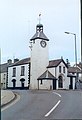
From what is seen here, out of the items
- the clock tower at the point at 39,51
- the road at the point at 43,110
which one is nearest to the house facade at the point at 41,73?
the clock tower at the point at 39,51

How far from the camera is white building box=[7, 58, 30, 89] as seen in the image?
39.1m

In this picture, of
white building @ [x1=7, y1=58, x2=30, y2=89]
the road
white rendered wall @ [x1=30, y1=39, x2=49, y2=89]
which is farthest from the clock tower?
the road

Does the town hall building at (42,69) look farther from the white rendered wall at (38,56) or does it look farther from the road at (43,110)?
the road at (43,110)

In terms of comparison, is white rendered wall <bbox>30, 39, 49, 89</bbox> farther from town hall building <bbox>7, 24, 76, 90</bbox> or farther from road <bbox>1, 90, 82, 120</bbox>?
road <bbox>1, 90, 82, 120</bbox>

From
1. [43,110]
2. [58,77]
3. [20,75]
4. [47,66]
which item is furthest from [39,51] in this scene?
[43,110]

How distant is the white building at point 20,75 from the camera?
3909cm

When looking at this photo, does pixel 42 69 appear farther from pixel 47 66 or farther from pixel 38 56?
pixel 38 56

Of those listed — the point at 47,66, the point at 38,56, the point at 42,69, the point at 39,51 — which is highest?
the point at 39,51

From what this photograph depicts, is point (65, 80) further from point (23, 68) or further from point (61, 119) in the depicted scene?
point (61, 119)

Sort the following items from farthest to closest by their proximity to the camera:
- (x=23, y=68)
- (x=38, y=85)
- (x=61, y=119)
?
1. (x=23, y=68)
2. (x=38, y=85)
3. (x=61, y=119)

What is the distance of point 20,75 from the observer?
42.1m

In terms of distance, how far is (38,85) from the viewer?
1120 inches

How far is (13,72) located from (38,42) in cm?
709

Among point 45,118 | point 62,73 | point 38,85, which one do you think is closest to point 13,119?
point 45,118
